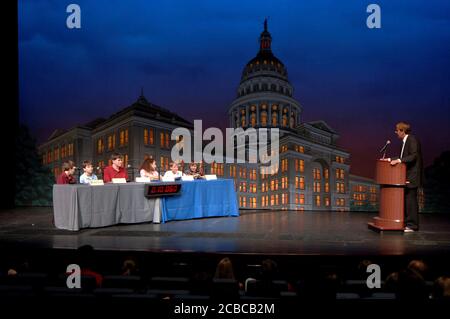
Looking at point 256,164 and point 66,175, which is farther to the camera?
point 256,164

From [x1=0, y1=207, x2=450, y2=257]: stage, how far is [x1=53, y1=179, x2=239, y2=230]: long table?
0.70ft

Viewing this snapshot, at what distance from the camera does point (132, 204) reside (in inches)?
260

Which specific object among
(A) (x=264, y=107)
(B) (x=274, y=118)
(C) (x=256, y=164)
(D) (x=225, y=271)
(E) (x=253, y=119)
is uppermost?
(A) (x=264, y=107)

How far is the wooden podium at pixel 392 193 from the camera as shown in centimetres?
527

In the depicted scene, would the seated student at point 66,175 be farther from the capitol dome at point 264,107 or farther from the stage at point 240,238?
the capitol dome at point 264,107

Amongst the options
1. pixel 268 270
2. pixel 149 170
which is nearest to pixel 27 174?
pixel 149 170

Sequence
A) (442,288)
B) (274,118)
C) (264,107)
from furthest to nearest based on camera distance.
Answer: (264,107) < (274,118) < (442,288)

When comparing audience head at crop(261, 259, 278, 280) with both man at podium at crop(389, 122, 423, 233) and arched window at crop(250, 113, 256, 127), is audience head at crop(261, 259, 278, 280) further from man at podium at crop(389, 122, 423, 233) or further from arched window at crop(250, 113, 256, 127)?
arched window at crop(250, 113, 256, 127)

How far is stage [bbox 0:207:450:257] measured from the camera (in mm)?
4129

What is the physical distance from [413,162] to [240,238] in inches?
114

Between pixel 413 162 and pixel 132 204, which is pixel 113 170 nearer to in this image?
pixel 132 204

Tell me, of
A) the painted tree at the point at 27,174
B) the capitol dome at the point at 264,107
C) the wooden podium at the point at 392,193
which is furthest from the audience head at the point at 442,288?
the capitol dome at the point at 264,107

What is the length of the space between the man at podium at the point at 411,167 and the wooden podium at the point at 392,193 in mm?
128

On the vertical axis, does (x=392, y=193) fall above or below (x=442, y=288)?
above
